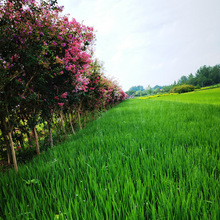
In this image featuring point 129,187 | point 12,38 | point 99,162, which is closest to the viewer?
point 129,187

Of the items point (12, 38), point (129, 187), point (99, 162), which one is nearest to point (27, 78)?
point (12, 38)

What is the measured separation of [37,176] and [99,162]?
2.50 ft

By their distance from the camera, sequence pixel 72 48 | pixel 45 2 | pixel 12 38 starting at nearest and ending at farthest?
pixel 12 38, pixel 45 2, pixel 72 48

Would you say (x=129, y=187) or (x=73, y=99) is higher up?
(x=73, y=99)

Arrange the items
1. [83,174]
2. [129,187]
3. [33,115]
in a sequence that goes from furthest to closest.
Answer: [33,115] < [83,174] < [129,187]

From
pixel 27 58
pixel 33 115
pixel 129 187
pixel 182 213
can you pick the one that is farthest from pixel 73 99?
pixel 182 213

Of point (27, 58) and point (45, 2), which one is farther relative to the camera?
point (45, 2)

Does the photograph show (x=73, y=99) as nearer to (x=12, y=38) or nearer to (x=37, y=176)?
(x=12, y=38)

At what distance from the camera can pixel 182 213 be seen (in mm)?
854

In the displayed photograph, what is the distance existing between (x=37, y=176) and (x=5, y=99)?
1.37m

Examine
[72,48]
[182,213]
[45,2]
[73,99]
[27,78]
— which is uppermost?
[45,2]

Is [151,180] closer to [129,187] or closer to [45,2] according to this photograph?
[129,187]

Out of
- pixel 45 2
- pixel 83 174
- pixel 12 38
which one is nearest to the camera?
pixel 83 174

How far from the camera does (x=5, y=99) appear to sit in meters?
2.07
